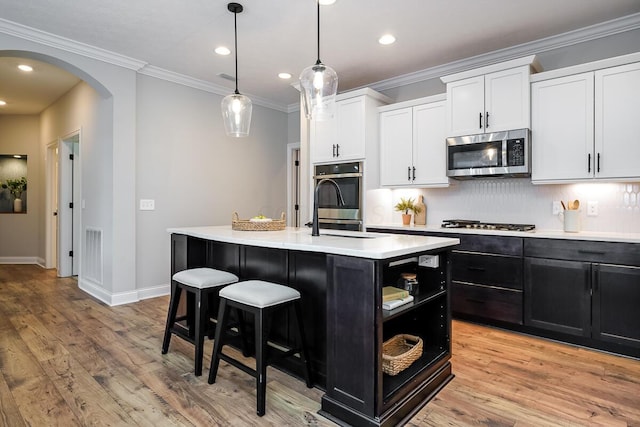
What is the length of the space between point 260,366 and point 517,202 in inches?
121

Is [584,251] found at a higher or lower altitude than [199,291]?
higher

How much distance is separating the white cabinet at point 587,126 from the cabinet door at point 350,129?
1.75 metres

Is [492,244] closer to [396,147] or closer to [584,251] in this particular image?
[584,251]

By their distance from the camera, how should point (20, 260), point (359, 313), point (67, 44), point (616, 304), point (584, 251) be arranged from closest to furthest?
1. point (359, 313)
2. point (616, 304)
3. point (584, 251)
4. point (67, 44)
5. point (20, 260)

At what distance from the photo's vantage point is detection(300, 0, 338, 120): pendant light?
8.63ft

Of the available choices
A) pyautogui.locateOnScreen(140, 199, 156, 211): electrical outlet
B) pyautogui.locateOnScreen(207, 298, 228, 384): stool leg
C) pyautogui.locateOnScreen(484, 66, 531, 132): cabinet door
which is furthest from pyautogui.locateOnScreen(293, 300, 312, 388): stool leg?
pyautogui.locateOnScreen(140, 199, 156, 211): electrical outlet

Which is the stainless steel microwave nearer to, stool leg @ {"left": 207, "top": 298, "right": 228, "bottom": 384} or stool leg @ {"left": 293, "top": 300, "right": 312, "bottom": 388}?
stool leg @ {"left": 293, "top": 300, "right": 312, "bottom": 388}

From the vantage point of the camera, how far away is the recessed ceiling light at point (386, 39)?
11.5ft

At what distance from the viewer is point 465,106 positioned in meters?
3.67

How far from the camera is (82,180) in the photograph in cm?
489

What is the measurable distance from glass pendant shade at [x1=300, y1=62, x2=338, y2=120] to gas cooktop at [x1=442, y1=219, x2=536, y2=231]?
6.15ft

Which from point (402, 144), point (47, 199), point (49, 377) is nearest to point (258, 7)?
point (402, 144)

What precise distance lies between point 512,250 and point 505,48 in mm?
2083

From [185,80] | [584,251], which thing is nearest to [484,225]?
[584,251]
